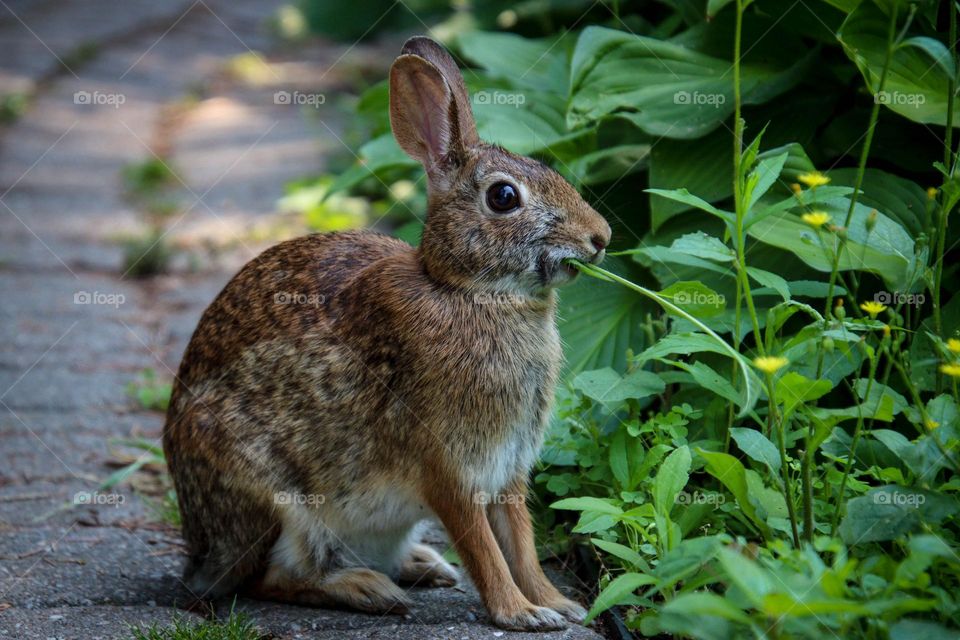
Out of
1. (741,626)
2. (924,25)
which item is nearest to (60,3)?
(924,25)

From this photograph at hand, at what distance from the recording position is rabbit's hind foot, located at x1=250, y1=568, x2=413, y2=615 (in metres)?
3.74

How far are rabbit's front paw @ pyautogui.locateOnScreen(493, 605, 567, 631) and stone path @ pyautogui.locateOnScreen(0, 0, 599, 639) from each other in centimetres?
8

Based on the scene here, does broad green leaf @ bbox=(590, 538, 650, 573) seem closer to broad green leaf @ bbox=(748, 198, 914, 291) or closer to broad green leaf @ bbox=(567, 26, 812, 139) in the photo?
broad green leaf @ bbox=(748, 198, 914, 291)

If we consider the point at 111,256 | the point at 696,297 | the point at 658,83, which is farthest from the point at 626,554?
the point at 111,256

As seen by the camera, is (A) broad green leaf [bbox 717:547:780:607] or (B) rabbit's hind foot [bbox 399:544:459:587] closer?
(A) broad green leaf [bbox 717:547:780:607]

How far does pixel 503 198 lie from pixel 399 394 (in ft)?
2.35

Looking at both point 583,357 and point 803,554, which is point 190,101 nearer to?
point 583,357

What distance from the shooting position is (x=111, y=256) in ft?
24.7

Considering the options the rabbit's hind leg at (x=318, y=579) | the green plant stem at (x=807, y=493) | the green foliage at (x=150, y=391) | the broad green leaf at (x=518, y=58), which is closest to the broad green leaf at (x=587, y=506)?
the green plant stem at (x=807, y=493)

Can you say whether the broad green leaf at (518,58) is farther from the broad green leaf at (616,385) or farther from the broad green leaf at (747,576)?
the broad green leaf at (747,576)

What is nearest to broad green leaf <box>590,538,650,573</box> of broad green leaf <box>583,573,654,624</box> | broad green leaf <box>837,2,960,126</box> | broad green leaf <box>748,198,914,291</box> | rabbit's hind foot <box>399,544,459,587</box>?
broad green leaf <box>583,573,654,624</box>

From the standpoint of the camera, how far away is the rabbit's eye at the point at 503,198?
11.6 feet

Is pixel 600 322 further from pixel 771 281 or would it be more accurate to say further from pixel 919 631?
pixel 919 631

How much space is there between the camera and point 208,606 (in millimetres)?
3887
